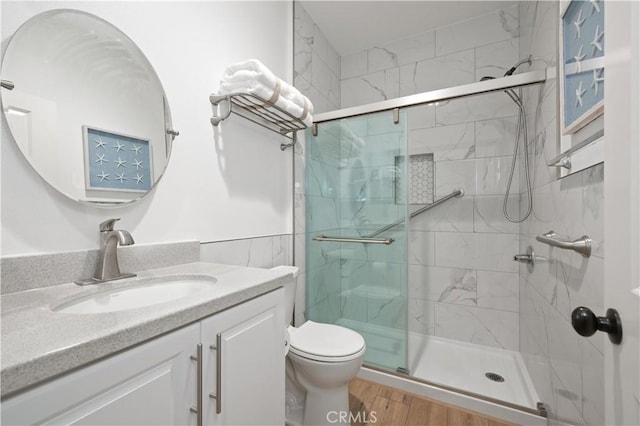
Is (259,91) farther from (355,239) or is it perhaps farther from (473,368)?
(473,368)

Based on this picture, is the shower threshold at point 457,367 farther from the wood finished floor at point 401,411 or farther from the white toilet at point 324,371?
the white toilet at point 324,371

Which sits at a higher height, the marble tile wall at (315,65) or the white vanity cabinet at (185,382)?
the marble tile wall at (315,65)

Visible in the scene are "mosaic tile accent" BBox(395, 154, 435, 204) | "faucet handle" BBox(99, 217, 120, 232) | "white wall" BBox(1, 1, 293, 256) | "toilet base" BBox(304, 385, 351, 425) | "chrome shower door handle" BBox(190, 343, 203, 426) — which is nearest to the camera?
"chrome shower door handle" BBox(190, 343, 203, 426)

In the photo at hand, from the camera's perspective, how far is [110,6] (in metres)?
0.93

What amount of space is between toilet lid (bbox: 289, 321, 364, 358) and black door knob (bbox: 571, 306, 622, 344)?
101 cm

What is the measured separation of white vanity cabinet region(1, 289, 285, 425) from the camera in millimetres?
431

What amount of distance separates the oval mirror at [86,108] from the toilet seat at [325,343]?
3.37 ft

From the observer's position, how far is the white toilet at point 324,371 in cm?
129

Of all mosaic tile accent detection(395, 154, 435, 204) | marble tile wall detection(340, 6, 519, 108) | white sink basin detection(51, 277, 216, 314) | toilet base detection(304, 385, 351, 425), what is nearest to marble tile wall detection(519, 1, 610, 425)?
marble tile wall detection(340, 6, 519, 108)

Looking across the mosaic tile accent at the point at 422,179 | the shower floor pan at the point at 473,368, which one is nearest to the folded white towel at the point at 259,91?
the mosaic tile accent at the point at 422,179

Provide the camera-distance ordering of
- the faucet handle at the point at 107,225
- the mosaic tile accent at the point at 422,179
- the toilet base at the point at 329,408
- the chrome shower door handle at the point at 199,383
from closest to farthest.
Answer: the chrome shower door handle at the point at 199,383 < the faucet handle at the point at 107,225 < the toilet base at the point at 329,408 < the mosaic tile accent at the point at 422,179

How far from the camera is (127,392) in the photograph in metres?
0.51

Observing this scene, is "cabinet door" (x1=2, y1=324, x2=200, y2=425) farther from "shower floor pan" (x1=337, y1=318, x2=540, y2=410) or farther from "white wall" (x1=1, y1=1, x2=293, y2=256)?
"shower floor pan" (x1=337, y1=318, x2=540, y2=410)

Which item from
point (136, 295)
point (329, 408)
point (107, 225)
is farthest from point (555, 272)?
point (107, 225)
